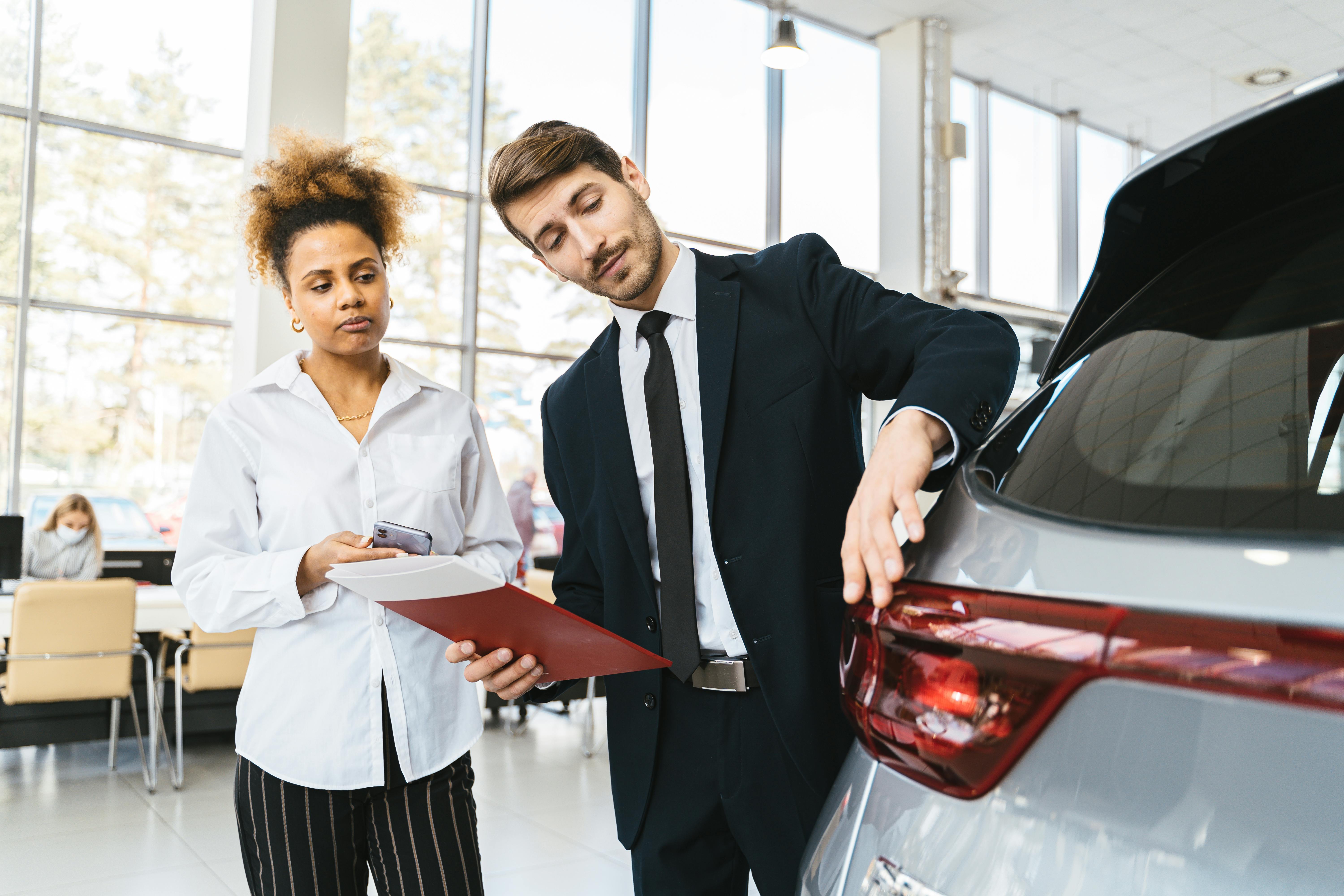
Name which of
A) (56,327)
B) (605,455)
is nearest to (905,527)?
(605,455)

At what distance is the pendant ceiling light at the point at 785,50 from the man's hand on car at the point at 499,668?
6.37 m

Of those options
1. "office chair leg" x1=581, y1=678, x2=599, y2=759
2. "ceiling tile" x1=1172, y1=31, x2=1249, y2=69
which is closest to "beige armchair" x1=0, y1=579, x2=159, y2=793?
"office chair leg" x1=581, y1=678, x2=599, y2=759

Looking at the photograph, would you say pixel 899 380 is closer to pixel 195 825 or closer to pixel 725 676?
pixel 725 676

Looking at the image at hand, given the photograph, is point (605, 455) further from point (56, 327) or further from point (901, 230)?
point (901, 230)

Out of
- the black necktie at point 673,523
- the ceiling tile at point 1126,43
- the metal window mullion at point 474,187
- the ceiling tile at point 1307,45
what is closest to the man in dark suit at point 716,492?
the black necktie at point 673,523

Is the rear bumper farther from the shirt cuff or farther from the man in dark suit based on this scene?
the man in dark suit

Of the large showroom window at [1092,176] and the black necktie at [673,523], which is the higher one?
the large showroom window at [1092,176]

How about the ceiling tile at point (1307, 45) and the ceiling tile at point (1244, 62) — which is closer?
the ceiling tile at point (1307, 45)

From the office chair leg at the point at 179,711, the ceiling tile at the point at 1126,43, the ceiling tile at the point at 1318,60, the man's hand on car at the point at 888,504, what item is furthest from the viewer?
the ceiling tile at the point at 1318,60

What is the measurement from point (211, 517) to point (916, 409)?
100 centimetres

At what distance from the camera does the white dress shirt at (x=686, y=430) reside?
1.23 m

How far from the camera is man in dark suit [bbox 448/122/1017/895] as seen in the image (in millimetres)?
1174

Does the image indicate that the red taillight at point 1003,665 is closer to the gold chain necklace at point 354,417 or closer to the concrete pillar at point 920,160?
the gold chain necklace at point 354,417

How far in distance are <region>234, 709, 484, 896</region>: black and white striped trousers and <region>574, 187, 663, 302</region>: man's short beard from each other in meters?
0.70
